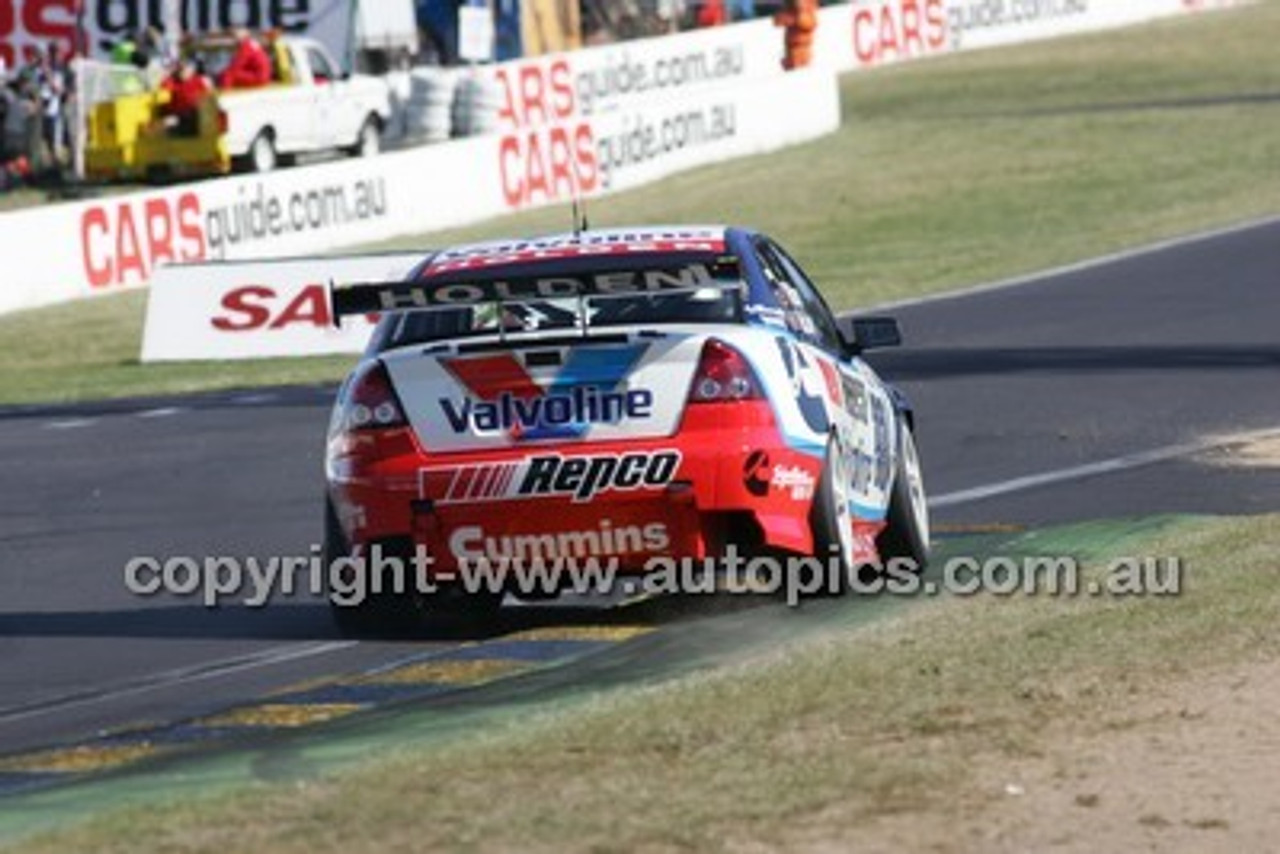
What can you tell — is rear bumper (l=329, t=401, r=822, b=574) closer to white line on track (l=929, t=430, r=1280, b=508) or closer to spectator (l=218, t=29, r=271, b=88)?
white line on track (l=929, t=430, r=1280, b=508)

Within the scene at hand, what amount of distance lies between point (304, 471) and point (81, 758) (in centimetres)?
888

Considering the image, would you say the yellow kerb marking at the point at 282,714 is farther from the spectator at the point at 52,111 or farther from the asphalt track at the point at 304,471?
the spectator at the point at 52,111

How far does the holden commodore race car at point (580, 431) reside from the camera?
1170cm

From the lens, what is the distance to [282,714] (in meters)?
10.3

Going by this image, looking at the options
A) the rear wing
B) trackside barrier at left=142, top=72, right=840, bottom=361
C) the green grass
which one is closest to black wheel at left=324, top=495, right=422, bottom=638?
the rear wing

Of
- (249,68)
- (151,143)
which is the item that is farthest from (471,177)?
(249,68)

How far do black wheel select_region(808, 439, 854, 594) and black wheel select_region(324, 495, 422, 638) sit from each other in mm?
1384

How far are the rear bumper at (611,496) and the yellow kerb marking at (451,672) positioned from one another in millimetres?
517

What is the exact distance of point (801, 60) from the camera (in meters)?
50.5

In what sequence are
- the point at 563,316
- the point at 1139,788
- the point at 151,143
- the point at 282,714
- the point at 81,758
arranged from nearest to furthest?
the point at 1139,788 → the point at 81,758 → the point at 282,714 → the point at 563,316 → the point at 151,143

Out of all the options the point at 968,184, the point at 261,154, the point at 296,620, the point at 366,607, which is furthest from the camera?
the point at 261,154

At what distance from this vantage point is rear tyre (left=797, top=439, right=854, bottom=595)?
469 inches

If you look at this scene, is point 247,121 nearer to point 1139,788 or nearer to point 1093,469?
point 1093,469

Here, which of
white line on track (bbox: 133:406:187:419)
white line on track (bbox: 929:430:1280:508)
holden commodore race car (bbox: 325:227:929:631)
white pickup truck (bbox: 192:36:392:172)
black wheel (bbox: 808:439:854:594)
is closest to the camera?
holden commodore race car (bbox: 325:227:929:631)
